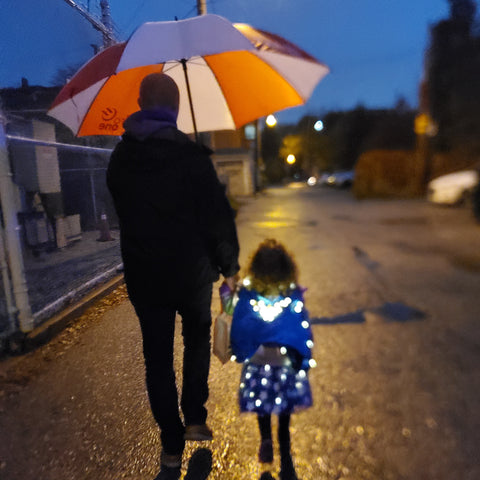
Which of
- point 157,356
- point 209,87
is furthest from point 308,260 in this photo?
point 157,356

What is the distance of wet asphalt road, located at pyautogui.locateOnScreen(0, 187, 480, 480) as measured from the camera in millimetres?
2529

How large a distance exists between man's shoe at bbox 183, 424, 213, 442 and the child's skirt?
28 centimetres

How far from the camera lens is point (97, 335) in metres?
4.52

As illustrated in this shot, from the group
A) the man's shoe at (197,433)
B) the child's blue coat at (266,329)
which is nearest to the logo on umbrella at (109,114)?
the child's blue coat at (266,329)

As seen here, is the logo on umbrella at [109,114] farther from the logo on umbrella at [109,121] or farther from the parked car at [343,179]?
the parked car at [343,179]

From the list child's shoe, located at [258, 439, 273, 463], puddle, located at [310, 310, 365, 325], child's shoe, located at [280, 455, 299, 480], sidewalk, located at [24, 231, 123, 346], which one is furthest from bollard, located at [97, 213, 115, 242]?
child's shoe, located at [280, 455, 299, 480]

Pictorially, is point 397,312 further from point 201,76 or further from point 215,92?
point 201,76

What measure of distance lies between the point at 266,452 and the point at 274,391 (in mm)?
406

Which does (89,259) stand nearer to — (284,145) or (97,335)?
(97,335)

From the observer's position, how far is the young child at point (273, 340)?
2.39m

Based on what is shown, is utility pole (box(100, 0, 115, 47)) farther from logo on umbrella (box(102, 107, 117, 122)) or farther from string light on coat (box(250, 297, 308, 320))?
string light on coat (box(250, 297, 308, 320))

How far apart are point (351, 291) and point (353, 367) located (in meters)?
2.52

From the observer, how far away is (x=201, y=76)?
3.38 meters

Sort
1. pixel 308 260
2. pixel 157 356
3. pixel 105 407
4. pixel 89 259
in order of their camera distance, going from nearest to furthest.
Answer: pixel 157 356 → pixel 105 407 → pixel 89 259 → pixel 308 260
